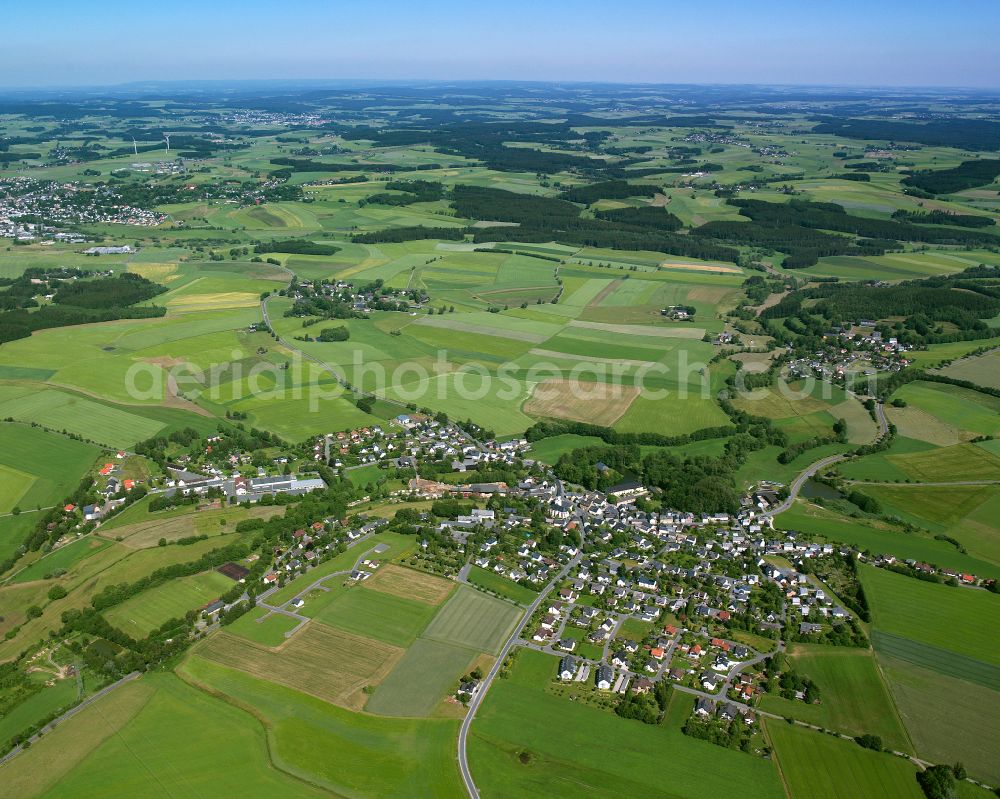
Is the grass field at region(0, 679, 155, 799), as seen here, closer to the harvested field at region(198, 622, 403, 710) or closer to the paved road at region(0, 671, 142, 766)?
the paved road at region(0, 671, 142, 766)

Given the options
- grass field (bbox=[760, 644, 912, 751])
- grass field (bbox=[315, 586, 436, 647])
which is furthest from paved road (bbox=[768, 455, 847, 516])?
grass field (bbox=[315, 586, 436, 647])

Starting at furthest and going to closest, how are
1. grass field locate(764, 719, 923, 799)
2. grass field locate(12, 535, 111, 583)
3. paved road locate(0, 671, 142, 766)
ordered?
grass field locate(12, 535, 111, 583) → paved road locate(0, 671, 142, 766) → grass field locate(764, 719, 923, 799)

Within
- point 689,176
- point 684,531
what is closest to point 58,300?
point 684,531

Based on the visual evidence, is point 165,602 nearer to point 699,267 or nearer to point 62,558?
point 62,558

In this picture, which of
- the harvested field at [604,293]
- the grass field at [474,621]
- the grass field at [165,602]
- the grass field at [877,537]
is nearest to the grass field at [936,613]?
the grass field at [877,537]

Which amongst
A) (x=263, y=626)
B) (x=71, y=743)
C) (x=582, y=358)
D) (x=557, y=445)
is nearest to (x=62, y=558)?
(x=263, y=626)

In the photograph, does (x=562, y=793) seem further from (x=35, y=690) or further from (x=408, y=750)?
(x=35, y=690)

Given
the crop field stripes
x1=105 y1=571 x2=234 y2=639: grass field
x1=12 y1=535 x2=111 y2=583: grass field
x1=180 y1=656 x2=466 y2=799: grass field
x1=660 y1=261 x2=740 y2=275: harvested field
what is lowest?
x1=180 y1=656 x2=466 y2=799: grass field
